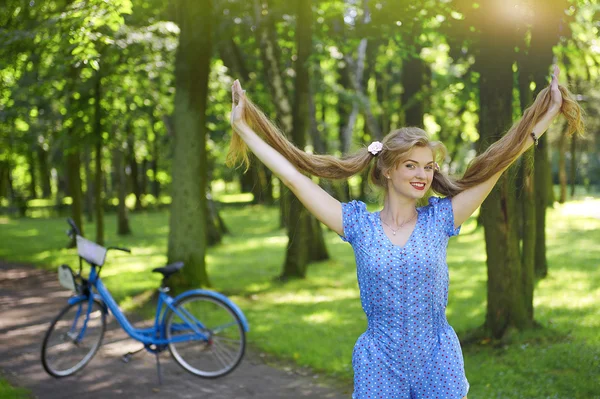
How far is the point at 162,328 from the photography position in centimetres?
A: 712

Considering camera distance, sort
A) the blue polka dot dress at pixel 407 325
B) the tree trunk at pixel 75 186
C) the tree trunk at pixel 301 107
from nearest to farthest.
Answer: the blue polka dot dress at pixel 407 325 → the tree trunk at pixel 301 107 → the tree trunk at pixel 75 186

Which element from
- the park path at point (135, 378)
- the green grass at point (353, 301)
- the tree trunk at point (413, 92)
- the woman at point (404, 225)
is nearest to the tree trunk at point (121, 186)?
the green grass at point (353, 301)

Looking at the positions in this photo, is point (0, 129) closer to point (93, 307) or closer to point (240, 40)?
point (240, 40)

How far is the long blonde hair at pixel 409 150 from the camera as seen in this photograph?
3.40m

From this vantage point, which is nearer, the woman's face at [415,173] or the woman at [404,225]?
the woman at [404,225]

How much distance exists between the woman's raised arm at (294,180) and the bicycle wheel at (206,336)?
3533 millimetres

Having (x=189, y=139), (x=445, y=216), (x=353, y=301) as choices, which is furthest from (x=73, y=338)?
(x=353, y=301)

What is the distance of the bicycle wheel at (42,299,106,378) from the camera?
7262mm

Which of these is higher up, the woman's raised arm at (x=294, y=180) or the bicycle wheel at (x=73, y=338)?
the woman's raised arm at (x=294, y=180)

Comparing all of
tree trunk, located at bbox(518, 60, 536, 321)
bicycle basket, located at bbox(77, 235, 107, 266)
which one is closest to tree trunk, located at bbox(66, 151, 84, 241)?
bicycle basket, located at bbox(77, 235, 107, 266)

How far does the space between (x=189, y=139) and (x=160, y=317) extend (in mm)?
4459

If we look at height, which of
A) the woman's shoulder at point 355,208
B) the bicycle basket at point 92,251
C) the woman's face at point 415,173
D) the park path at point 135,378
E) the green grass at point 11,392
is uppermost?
the woman's face at point 415,173

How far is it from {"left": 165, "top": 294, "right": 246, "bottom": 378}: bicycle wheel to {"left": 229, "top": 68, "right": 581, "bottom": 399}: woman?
3.47m

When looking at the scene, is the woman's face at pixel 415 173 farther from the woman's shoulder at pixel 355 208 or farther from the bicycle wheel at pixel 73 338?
the bicycle wheel at pixel 73 338
